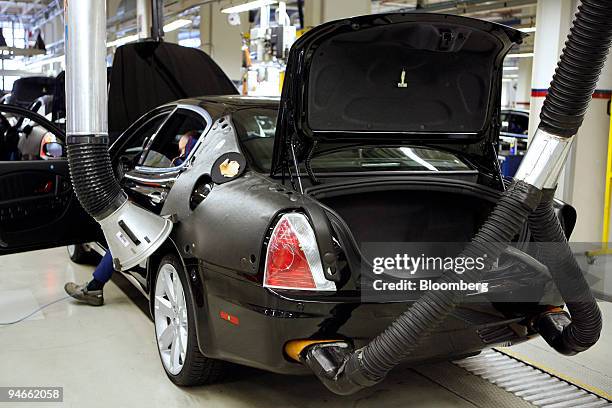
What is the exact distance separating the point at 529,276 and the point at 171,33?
22.5m

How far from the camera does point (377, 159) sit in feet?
10.9

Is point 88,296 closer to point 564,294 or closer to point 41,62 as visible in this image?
point 564,294

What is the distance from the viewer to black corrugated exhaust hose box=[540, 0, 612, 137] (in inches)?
78.2

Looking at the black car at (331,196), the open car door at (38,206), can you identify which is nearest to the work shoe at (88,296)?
the open car door at (38,206)

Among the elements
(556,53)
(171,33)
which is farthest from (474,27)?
(171,33)

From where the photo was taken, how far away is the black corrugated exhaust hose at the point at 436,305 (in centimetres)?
217

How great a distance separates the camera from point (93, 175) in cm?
320

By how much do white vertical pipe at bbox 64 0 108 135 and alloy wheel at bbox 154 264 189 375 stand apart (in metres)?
0.79

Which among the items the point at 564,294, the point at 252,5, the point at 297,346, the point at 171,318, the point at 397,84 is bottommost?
the point at 171,318

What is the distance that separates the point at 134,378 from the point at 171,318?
0.37 m

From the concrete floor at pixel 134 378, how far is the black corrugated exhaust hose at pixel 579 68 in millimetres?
1128
